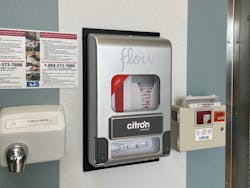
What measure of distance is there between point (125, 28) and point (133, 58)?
14 centimetres

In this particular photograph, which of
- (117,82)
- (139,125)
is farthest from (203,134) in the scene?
(117,82)

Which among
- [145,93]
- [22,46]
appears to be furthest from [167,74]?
[22,46]

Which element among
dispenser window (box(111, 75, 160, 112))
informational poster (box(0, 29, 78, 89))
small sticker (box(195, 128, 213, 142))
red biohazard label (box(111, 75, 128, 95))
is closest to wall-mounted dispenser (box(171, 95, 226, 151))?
small sticker (box(195, 128, 213, 142))

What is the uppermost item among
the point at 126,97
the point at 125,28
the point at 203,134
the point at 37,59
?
the point at 125,28

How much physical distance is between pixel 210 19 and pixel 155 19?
0.78 feet

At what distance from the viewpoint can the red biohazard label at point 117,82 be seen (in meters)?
0.87

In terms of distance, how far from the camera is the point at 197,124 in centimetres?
100

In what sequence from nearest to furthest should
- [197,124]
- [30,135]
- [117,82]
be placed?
[30,135]
[117,82]
[197,124]

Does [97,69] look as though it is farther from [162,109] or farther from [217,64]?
[217,64]

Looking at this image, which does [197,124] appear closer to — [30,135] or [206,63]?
[206,63]

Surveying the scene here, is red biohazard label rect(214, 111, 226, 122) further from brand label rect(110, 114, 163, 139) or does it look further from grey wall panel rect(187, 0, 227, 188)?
brand label rect(110, 114, 163, 139)

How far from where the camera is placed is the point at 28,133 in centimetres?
77

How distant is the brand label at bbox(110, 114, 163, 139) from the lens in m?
0.86

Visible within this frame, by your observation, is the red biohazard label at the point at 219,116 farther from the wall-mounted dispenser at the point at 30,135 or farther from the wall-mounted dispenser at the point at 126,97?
the wall-mounted dispenser at the point at 30,135
